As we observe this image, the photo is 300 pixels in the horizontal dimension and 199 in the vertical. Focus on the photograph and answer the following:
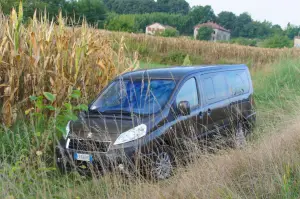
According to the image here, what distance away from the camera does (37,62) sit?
7730 millimetres

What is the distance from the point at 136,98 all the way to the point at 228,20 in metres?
146

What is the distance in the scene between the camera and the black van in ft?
19.5

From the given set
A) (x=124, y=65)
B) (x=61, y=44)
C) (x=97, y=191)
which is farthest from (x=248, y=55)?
(x=97, y=191)

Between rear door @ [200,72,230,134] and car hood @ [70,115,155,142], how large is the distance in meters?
1.49

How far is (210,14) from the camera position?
146m

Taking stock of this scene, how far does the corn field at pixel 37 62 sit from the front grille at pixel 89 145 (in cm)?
161

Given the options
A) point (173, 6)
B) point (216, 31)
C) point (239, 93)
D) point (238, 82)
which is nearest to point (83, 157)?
point (239, 93)

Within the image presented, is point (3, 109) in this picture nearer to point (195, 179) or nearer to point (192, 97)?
point (192, 97)

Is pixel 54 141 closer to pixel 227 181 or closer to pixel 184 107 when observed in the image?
pixel 184 107

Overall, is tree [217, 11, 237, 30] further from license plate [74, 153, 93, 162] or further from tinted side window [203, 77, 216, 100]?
license plate [74, 153, 93, 162]

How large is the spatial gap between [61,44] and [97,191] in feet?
12.6

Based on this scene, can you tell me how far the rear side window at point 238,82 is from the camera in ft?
28.4

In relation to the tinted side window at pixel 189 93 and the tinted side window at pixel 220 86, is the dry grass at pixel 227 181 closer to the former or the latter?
the tinted side window at pixel 189 93

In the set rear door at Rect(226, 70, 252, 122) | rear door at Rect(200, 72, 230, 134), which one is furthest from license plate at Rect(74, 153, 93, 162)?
rear door at Rect(226, 70, 252, 122)
